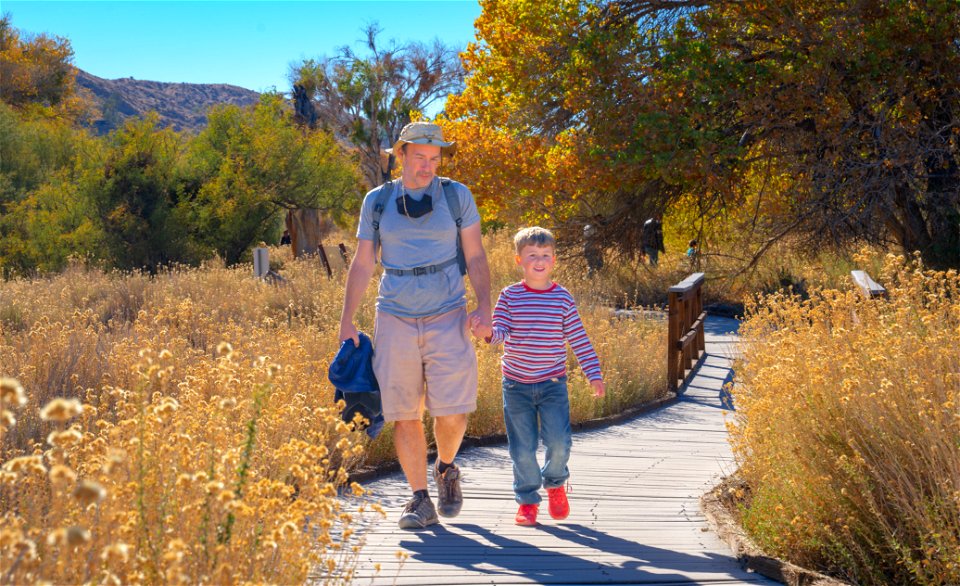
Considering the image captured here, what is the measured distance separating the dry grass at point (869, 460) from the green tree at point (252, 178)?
1893 cm

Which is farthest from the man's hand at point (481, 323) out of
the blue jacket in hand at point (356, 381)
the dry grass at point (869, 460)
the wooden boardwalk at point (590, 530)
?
the dry grass at point (869, 460)

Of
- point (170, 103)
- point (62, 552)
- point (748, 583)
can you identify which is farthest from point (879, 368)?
point (170, 103)

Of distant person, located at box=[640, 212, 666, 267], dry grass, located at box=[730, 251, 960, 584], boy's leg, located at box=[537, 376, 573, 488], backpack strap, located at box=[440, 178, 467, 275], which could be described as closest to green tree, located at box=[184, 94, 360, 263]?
distant person, located at box=[640, 212, 666, 267]

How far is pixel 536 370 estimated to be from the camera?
17.5 feet

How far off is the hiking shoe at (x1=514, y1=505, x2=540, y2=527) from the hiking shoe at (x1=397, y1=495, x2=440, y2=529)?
44cm

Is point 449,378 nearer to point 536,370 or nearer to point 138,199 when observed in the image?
point 536,370

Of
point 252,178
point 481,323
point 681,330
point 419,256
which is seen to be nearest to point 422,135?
point 419,256

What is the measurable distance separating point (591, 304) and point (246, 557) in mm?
10616

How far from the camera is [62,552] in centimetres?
250

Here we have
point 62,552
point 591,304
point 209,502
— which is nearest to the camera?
point 62,552

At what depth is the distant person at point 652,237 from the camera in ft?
62.8

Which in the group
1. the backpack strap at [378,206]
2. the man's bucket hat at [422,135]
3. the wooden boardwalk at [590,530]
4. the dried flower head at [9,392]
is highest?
the man's bucket hat at [422,135]

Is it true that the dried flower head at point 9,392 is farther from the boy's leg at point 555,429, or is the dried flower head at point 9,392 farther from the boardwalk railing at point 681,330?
the boardwalk railing at point 681,330

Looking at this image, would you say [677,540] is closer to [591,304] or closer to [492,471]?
[492,471]
